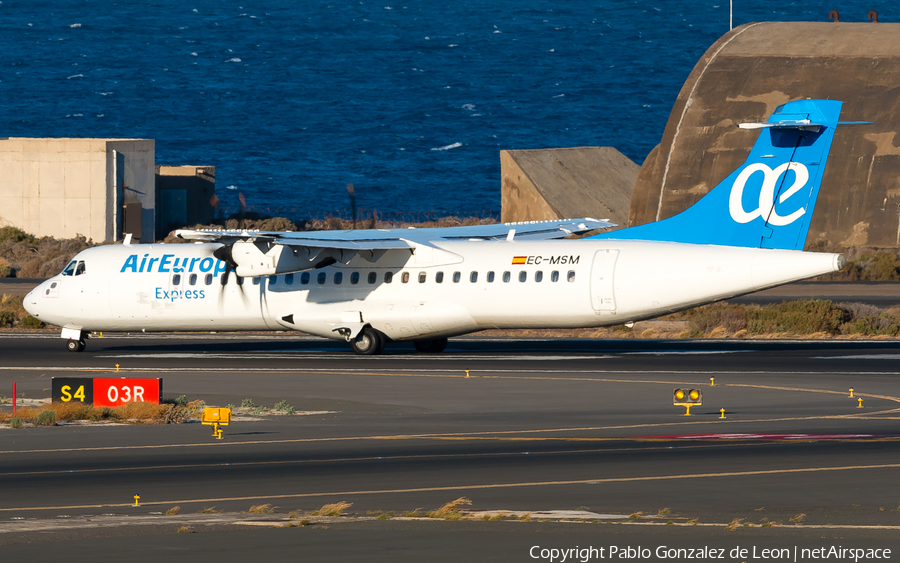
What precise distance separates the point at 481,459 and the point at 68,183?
62.7 meters

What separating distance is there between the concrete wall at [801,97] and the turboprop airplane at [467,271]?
24.5 meters

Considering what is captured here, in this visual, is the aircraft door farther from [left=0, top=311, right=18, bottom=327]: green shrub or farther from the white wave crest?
the white wave crest

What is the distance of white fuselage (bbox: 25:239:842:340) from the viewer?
99.5 feet

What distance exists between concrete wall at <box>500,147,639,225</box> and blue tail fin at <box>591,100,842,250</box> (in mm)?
41730

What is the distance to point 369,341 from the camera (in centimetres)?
3453

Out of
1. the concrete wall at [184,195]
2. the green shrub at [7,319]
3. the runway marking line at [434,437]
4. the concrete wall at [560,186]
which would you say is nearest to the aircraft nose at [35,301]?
the green shrub at [7,319]

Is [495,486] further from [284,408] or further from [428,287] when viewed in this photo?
[428,287]

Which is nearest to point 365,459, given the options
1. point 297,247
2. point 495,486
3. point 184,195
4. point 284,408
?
point 495,486

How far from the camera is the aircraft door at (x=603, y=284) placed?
102 ft

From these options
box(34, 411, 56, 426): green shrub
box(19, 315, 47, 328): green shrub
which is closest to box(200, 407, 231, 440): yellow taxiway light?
box(34, 411, 56, 426): green shrub

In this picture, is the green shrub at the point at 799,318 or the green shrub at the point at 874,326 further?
the green shrub at the point at 799,318

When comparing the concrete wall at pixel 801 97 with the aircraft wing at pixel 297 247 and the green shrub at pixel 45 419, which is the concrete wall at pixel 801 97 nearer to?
the aircraft wing at pixel 297 247

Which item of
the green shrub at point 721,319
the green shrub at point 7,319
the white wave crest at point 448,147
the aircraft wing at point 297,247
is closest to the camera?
the aircraft wing at point 297,247

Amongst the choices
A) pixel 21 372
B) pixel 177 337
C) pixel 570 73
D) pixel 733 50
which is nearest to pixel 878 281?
pixel 733 50
